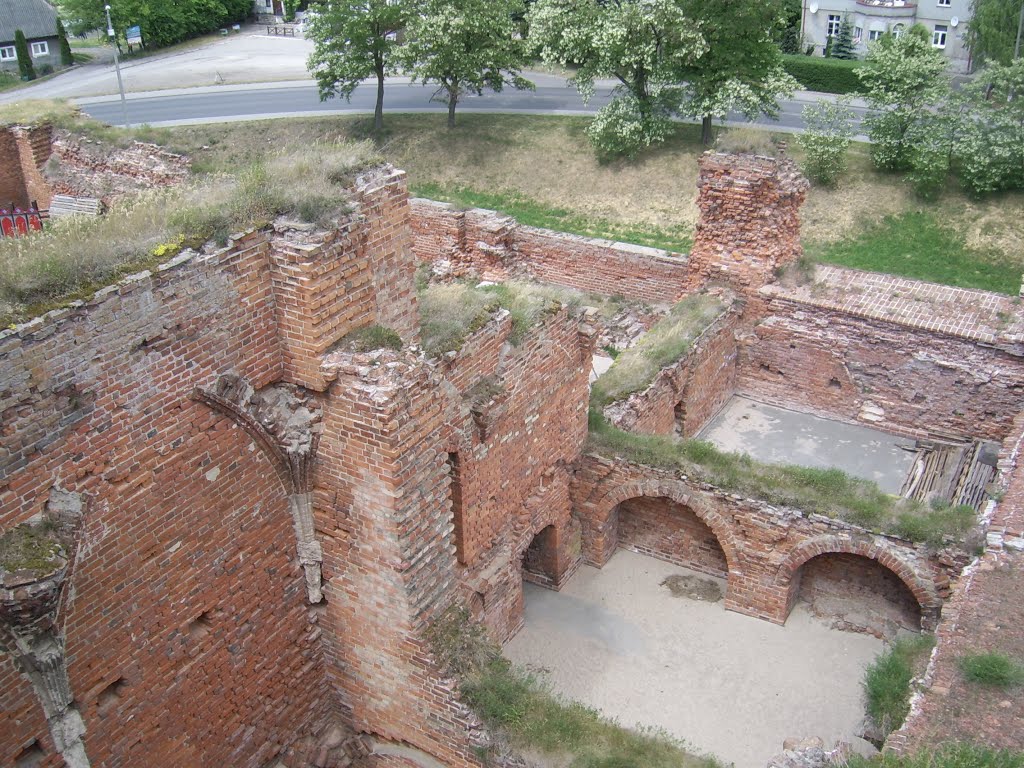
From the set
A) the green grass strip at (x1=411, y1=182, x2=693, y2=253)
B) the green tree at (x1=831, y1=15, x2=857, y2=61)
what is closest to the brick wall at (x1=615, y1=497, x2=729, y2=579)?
the green grass strip at (x1=411, y1=182, x2=693, y2=253)

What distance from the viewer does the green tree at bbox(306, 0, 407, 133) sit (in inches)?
1049

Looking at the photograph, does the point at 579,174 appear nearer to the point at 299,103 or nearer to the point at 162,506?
the point at 299,103

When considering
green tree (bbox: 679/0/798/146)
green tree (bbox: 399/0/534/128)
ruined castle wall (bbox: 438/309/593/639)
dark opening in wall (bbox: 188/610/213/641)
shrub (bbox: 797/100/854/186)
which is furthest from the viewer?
green tree (bbox: 399/0/534/128)

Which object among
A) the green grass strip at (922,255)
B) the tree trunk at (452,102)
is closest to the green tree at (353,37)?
the tree trunk at (452,102)

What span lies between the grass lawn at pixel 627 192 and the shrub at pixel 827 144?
1.58 ft

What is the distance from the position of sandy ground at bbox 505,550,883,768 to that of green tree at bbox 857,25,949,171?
16.0m

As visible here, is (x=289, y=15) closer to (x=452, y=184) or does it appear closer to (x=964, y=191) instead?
(x=452, y=184)

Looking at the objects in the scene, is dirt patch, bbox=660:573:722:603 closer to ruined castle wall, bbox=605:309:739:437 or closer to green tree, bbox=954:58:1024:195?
ruined castle wall, bbox=605:309:739:437

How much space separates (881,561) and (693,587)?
2.67 m

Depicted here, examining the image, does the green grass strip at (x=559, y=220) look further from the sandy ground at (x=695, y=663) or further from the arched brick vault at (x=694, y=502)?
the sandy ground at (x=695, y=663)

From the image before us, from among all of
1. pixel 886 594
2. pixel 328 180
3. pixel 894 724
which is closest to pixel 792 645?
pixel 886 594

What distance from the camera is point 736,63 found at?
2492 cm

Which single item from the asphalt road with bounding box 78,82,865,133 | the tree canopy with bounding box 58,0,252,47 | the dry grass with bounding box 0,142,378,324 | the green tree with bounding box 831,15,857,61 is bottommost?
the asphalt road with bounding box 78,82,865,133

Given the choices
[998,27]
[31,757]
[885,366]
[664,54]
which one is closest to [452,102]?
[664,54]
